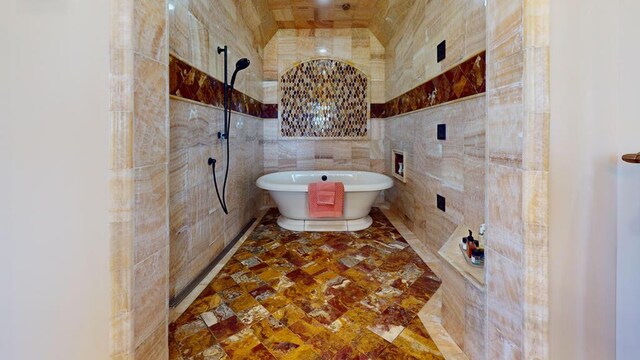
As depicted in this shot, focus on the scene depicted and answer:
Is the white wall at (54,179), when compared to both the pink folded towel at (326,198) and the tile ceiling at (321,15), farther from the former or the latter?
the tile ceiling at (321,15)

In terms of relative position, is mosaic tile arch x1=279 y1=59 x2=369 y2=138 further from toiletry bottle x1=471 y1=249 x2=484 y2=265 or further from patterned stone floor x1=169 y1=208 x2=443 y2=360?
toiletry bottle x1=471 y1=249 x2=484 y2=265

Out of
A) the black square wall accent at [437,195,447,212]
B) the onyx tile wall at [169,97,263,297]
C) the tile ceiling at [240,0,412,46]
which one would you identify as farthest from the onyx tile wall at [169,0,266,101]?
the black square wall accent at [437,195,447,212]

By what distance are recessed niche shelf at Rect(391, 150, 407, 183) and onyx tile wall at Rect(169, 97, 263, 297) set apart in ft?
6.46

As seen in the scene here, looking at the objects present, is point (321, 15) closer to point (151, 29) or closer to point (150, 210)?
point (151, 29)

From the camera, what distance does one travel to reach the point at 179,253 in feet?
5.98

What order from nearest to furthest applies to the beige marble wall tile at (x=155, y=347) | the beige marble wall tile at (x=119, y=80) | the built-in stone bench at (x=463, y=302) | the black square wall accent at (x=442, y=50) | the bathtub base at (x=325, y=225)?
the beige marble wall tile at (x=119, y=80) < the beige marble wall tile at (x=155, y=347) < the built-in stone bench at (x=463, y=302) < the black square wall accent at (x=442, y=50) < the bathtub base at (x=325, y=225)

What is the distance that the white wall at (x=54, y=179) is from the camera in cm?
77

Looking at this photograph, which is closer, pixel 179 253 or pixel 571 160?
pixel 571 160

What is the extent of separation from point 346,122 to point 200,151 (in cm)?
262

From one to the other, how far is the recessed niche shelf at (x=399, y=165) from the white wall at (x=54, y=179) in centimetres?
300

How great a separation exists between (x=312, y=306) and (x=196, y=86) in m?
1.75

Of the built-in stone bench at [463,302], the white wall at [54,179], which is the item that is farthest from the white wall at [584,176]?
the white wall at [54,179]

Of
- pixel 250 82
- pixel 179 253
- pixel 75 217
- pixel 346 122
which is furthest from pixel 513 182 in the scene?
pixel 346 122

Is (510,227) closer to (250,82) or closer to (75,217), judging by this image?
(75,217)
